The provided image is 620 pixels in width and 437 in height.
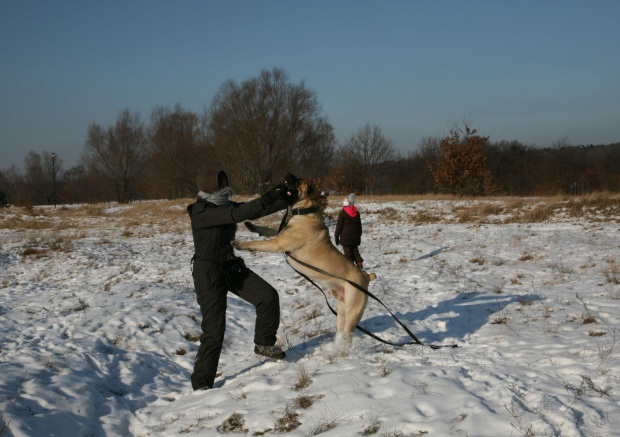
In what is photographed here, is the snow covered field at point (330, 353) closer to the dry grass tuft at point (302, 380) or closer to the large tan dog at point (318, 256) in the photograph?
the dry grass tuft at point (302, 380)

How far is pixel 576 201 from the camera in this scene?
677 inches

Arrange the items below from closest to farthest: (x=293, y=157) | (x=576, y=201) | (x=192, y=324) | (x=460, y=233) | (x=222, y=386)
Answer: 1. (x=222, y=386)
2. (x=192, y=324)
3. (x=460, y=233)
4. (x=576, y=201)
5. (x=293, y=157)

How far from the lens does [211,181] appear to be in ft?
12.4

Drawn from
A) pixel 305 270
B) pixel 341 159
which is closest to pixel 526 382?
pixel 305 270

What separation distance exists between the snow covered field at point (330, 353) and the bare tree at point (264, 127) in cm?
2569

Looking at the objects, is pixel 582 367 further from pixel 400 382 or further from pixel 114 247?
pixel 114 247

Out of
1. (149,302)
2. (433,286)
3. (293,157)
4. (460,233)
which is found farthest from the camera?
(293,157)

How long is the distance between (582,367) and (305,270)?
2.58 m

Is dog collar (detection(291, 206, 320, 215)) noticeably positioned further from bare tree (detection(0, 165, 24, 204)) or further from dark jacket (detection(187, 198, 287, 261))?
bare tree (detection(0, 165, 24, 204))

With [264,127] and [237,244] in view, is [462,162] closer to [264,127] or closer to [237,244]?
[264,127]

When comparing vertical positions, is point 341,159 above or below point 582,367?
above

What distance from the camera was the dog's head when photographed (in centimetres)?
394

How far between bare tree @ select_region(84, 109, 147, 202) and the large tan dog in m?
43.3

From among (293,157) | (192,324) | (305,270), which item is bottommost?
(192,324)
